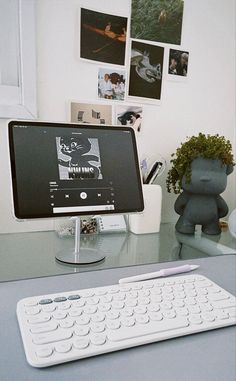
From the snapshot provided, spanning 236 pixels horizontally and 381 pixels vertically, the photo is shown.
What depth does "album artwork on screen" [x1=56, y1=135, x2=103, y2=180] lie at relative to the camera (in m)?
0.63

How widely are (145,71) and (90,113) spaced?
0.71 feet

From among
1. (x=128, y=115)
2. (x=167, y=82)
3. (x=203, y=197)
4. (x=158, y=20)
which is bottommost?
(x=203, y=197)

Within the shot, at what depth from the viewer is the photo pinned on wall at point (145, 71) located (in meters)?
0.87

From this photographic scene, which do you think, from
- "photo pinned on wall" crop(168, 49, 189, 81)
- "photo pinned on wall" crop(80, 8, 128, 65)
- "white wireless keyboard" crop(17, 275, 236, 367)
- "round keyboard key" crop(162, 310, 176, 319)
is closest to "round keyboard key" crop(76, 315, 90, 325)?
"white wireless keyboard" crop(17, 275, 236, 367)

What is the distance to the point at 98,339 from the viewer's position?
0.34m

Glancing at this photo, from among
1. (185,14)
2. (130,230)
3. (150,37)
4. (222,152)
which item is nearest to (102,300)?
(130,230)

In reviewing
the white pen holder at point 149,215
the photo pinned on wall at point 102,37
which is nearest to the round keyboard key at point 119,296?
the white pen holder at point 149,215

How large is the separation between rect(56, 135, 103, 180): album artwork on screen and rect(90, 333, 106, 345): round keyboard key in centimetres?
35

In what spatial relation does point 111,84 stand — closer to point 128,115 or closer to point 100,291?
point 128,115

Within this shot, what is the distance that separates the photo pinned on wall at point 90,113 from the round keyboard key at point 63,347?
0.62 meters

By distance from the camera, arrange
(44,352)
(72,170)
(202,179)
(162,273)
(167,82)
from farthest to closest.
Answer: (167,82) < (202,179) < (72,170) < (162,273) < (44,352)

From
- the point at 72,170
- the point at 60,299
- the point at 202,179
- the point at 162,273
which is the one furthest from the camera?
the point at 202,179

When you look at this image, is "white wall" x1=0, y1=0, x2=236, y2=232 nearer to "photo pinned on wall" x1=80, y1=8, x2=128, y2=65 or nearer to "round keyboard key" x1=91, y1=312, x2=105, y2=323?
"photo pinned on wall" x1=80, y1=8, x2=128, y2=65

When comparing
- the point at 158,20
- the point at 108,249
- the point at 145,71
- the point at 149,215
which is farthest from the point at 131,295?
the point at 158,20
